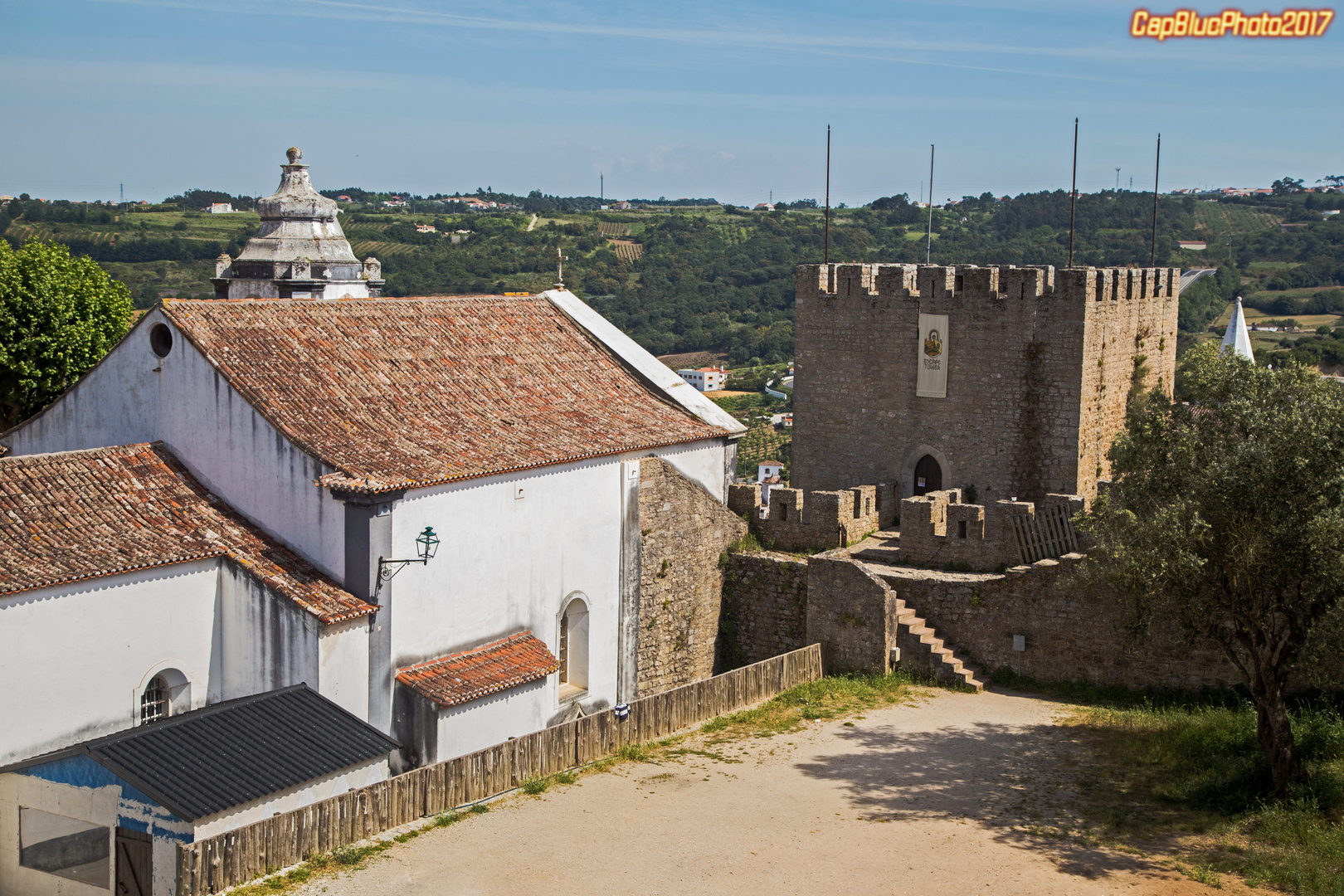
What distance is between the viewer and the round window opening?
21.8 m

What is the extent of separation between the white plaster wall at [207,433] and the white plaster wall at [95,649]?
1.56 metres

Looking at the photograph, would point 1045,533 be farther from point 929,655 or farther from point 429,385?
point 429,385

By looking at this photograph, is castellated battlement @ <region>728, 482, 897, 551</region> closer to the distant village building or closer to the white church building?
the white church building

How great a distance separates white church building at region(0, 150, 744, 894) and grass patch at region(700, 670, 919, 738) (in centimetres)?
315

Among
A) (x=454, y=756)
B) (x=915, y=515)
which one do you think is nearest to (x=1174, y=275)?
(x=915, y=515)

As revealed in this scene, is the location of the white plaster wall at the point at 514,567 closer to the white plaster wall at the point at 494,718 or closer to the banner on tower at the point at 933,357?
the white plaster wall at the point at 494,718

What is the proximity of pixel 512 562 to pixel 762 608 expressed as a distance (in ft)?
20.9

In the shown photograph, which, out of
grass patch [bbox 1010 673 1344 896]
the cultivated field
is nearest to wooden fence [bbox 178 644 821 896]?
grass patch [bbox 1010 673 1344 896]

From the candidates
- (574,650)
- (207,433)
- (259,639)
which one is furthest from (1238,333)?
(259,639)

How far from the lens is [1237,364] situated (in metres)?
18.3

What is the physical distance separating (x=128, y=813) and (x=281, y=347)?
360 inches

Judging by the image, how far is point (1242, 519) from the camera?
1742 cm

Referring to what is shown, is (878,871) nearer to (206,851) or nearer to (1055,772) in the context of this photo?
(1055,772)

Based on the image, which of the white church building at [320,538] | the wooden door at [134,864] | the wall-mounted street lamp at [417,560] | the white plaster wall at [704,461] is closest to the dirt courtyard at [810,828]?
the wooden door at [134,864]
